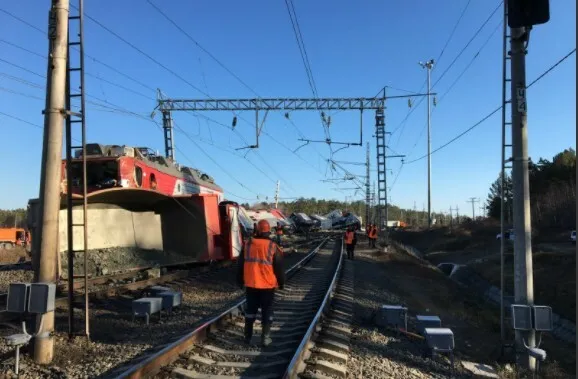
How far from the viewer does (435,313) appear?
1355 cm

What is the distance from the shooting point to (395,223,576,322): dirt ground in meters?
21.8

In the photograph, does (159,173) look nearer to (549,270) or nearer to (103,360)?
(103,360)

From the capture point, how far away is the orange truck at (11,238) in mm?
43125

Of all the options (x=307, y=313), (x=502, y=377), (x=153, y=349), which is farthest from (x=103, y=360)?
(x=502, y=377)

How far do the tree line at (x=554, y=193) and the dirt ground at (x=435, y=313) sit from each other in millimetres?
29609

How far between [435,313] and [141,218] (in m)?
9.99

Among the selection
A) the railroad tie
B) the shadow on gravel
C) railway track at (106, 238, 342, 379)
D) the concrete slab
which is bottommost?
the concrete slab

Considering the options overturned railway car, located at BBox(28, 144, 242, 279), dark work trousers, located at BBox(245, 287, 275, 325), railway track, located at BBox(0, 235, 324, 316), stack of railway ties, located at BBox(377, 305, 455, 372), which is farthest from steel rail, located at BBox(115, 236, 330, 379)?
overturned railway car, located at BBox(28, 144, 242, 279)

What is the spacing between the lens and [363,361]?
7262 mm

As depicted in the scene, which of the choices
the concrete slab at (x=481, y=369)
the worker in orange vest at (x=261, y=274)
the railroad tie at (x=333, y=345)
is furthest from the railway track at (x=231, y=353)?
the concrete slab at (x=481, y=369)

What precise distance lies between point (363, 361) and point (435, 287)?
12872 mm

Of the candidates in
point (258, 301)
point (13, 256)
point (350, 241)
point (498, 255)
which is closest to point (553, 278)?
point (350, 241)

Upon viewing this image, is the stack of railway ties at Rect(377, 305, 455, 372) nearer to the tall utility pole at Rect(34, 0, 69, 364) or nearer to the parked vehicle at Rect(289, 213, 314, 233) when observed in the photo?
the tall utility pole at Rect(34, 0, 69, 364)

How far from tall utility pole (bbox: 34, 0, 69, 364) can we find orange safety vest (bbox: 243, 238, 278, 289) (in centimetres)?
263
